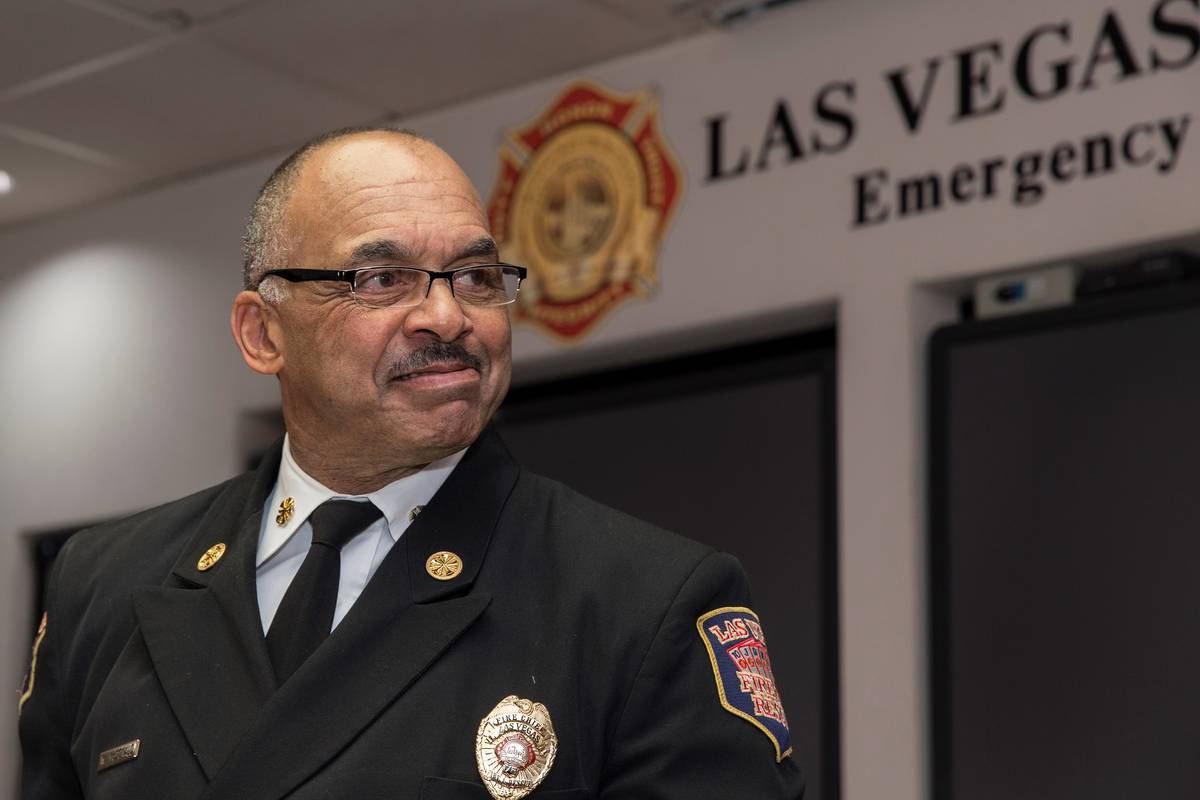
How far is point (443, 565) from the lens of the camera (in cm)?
155

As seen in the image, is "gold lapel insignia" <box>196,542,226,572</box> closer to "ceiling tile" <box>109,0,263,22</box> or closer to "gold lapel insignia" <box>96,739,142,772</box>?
"gold lapel insignia" <box>96,739,142,772</box>

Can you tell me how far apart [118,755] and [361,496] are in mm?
301

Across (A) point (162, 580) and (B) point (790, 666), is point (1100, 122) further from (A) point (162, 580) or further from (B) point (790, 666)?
(A) point (162, 580)

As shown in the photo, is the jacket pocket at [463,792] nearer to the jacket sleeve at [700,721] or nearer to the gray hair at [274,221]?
the jacket sleeve at [700,721]

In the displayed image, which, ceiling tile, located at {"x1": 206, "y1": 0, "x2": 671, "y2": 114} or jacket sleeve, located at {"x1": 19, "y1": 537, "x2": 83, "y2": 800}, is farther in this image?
ceiling tile, located at {"x1": 206, "y1": 0, "x2": 671, "y2": 114}

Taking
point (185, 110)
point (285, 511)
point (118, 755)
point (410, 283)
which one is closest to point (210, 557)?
point (285, 511)

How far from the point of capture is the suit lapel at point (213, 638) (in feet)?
4.88

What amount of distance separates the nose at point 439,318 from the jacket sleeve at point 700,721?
0.95 ft

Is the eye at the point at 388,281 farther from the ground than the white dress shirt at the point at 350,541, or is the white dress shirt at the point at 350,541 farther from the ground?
the eye at the point at 388,281

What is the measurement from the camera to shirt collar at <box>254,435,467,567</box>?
162 cm

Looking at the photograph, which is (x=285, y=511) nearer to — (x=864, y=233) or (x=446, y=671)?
(x=446, y=671)

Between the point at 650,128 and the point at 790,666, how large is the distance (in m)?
1.22

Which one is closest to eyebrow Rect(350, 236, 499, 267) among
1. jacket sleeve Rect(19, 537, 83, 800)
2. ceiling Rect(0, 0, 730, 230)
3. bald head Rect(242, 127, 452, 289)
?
bald head Rect(242, 127, 452, 289)

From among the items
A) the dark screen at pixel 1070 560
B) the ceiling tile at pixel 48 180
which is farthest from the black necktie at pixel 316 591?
the ceiling tile at pixel 48 180
